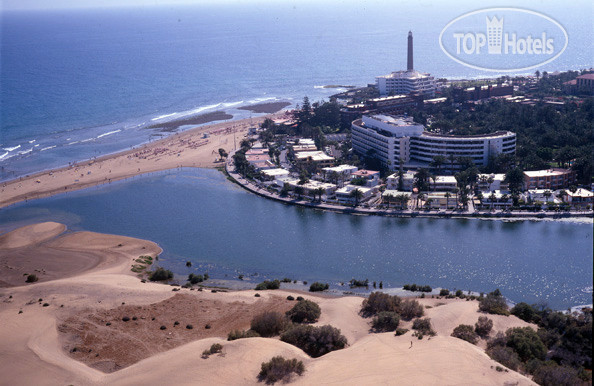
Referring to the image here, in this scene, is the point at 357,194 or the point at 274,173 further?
the point at 274,173

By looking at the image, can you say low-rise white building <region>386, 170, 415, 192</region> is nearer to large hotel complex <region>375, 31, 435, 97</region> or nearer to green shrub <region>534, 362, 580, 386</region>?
green shrub <region>534, 362, 580, 386</region>

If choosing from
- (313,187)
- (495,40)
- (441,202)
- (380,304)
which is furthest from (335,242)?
(495,40)

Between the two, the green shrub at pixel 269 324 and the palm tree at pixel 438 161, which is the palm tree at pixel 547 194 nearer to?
the palm tree at pixel 438 161

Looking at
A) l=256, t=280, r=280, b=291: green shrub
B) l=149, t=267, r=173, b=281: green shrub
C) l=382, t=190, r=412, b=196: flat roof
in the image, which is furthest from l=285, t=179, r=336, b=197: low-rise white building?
l=149, t=267, r=173, b=281: green shrub

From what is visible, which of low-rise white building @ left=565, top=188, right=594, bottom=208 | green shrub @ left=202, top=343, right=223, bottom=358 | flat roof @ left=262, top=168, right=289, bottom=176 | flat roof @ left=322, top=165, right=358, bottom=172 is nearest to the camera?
green shrub @ left=202, top=343, right=223, bottom=358

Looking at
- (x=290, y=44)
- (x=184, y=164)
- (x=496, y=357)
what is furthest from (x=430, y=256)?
(x=290, y=44)

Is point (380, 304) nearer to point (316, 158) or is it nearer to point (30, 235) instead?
point (30, 235)
